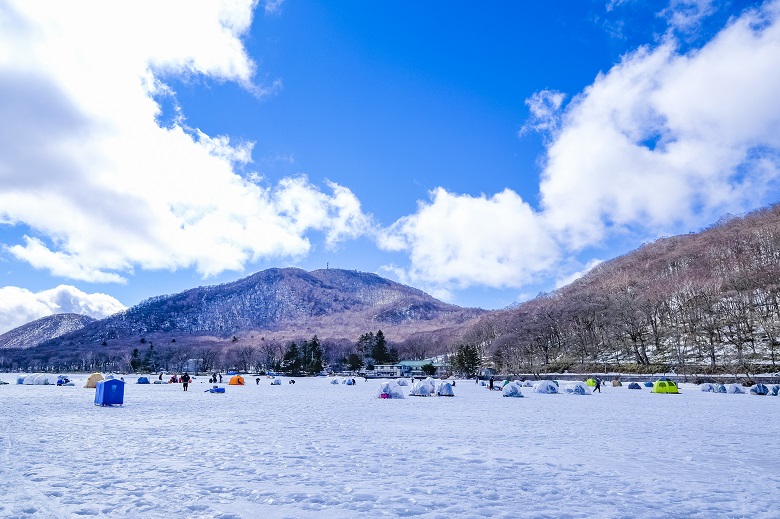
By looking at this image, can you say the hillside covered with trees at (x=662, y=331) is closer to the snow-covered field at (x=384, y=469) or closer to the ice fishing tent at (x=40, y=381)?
the snow-covered field at (x=384, y=469)

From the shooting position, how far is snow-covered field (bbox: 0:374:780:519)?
854 centimetres

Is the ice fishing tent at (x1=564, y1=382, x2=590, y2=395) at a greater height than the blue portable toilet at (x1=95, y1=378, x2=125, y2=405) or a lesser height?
lesser

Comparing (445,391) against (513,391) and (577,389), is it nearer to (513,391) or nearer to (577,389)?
(513,391)

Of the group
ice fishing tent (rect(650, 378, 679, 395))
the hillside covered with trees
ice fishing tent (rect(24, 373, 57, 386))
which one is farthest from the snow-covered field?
the hillside covered with trees

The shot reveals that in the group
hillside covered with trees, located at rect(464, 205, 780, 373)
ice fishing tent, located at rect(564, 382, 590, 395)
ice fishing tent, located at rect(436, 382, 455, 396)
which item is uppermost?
hillside covered with trees, located at rect(464, 205, 780, 373)

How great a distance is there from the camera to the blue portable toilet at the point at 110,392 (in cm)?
3081

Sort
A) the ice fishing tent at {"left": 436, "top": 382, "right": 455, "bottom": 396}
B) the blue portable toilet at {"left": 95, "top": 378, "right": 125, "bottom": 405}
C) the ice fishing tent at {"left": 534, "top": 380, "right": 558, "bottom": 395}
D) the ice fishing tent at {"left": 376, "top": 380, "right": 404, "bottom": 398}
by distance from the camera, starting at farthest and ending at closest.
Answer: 1. the ice fishing tent at {"left": 534, "top": 380, "right": 558, "bottom": 395}
2. the ice fishing tent at {"left": 436, "top": 382, "right": 455, "bottom": 396}
3. the ice fishing tent at {"left": 376, "top": 380, "right": 404, "bottom": 398}
4. the blue portable toilet at {"left": 95, "top": 378, "right": 125, "bottom": 405}

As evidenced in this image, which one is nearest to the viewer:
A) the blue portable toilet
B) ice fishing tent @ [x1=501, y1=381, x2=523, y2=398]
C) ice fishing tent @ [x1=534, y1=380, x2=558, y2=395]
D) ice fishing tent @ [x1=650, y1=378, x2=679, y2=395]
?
the blue portable toilet

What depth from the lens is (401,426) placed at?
21359mm

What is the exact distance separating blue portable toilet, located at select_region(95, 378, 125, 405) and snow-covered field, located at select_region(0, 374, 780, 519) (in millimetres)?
8862

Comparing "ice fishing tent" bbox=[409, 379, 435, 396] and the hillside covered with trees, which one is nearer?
"ice fishing tent" bbox=[409, 379, 435, 396]

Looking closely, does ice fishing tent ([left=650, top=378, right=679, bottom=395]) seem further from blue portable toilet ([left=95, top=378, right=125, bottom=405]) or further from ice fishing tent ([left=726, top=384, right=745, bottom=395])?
blue portable toilet ([left=95, top=378, right=125, bottom=405])

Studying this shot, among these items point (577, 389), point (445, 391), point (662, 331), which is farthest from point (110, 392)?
point (662, 331)

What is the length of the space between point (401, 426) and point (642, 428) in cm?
1041
